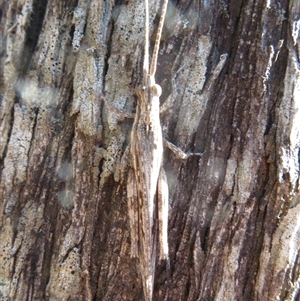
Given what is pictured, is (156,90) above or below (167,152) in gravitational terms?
above

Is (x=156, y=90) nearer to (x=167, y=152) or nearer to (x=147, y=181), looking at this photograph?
(x=167, y=152)

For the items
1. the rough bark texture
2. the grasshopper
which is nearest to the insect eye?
the grasshopper

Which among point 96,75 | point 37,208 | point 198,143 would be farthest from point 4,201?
point 198,143

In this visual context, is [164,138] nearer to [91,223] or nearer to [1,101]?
[91,223]

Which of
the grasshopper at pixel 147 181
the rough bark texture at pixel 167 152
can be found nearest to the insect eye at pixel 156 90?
the grasshopper at pixel 147 181

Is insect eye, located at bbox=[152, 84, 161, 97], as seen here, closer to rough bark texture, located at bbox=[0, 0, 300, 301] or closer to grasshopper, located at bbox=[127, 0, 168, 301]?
grasshopper, located at bbox=[127, 0, 168, 301]

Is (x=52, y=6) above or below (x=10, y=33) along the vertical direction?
above

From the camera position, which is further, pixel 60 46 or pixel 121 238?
pixel 60 46

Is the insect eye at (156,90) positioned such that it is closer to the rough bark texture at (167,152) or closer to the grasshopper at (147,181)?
the grasshopper at (147,181)

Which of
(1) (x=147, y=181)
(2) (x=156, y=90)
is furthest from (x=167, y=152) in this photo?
(2) (x=156, y=90)

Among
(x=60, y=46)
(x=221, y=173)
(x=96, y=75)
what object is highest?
(x=60, y=46)
